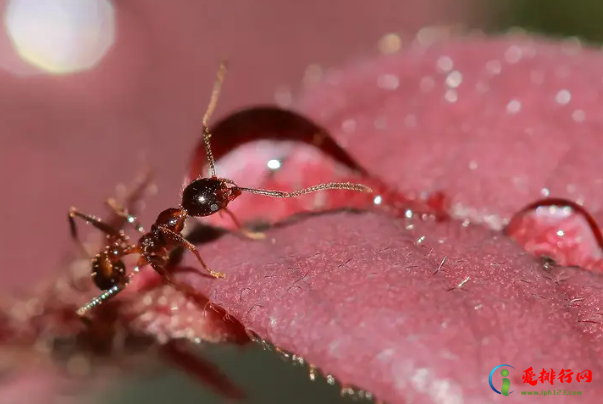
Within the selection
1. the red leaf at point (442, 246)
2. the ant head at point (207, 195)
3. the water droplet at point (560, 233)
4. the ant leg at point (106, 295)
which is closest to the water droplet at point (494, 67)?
the red leaf at point (442, 246)

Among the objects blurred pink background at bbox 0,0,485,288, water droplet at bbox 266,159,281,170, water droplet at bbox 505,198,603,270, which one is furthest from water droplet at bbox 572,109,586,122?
blurred pink background at bbox 0,0,485,288

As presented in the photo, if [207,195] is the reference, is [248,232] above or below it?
below

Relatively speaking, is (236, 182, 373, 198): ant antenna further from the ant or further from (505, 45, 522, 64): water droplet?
(505, 45, 522, 64): water droplet

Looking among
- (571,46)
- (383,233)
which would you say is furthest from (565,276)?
(571,46)

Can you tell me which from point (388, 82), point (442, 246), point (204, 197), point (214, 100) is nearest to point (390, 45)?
point (388, 82)

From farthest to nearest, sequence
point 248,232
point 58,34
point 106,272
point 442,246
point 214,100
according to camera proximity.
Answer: point 58,34, point 214,100, point 106,272, point 248,232, point 442,246

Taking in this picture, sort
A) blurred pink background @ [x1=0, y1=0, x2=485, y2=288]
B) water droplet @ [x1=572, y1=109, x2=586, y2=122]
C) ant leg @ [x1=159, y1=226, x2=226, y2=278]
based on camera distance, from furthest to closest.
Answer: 1. blurred pink background @ [x1=0, y1=0, x2=485, y2=288]
2. water droplet @ [x1=572, y1=109, x2=586, y2=122]
3. ant leg @ [x1=159, y1=226, x2=226, y2=278]

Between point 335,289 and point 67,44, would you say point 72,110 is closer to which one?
point 67,44

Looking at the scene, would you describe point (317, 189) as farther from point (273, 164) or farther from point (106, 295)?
point (106, 295)
